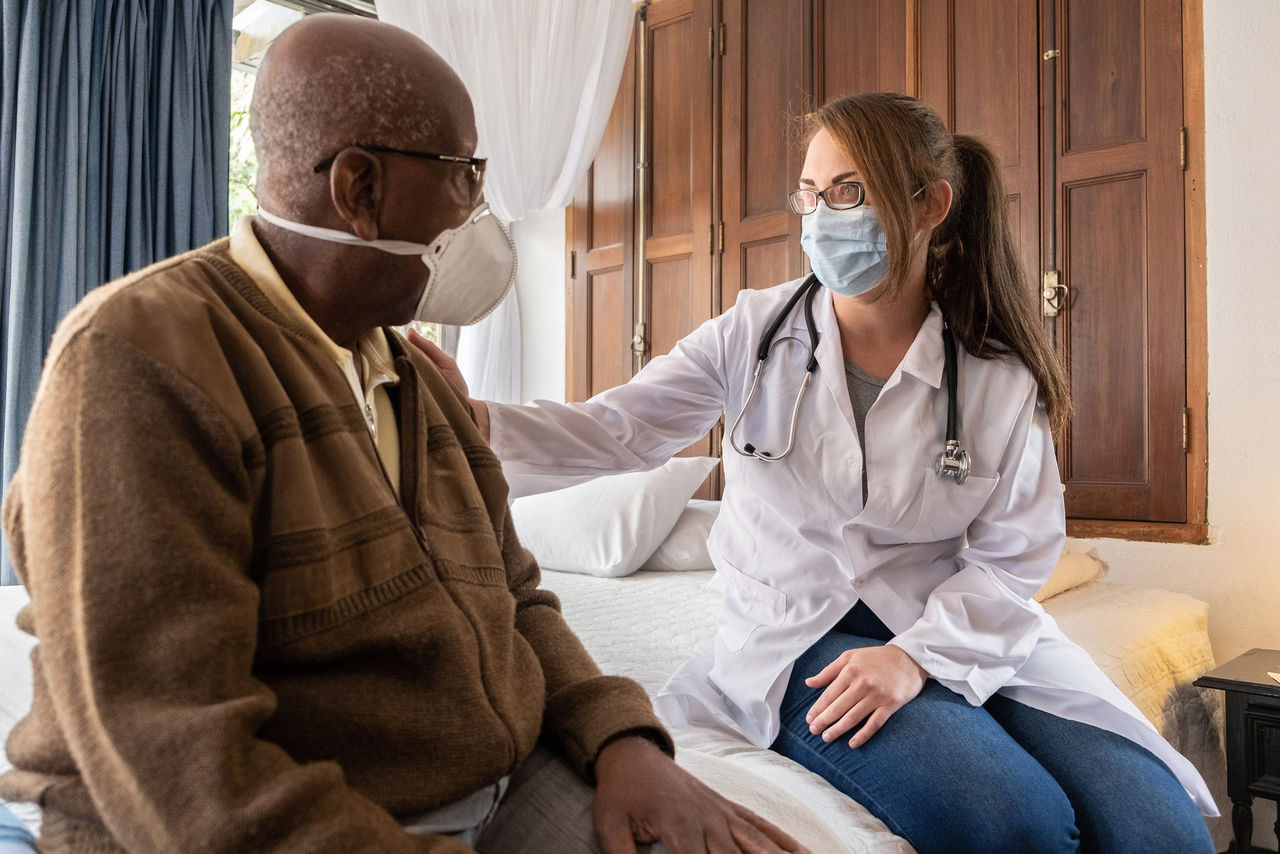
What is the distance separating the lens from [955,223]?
1.80m

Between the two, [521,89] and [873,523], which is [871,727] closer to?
[873,523]

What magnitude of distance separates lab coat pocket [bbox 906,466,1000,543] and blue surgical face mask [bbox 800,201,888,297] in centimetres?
34

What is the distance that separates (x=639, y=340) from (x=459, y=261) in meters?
2.68

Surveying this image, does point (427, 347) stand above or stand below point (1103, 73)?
below

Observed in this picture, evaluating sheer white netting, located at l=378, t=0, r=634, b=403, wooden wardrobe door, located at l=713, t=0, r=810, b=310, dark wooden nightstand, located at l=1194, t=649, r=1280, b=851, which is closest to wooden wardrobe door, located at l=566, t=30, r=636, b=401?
sheer white netting, located at l=378, t=0, r=634, b=403

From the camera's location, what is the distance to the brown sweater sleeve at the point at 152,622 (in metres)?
0.64

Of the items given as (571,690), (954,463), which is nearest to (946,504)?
(954,463)

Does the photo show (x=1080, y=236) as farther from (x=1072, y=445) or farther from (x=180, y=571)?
(x=180, y=571)

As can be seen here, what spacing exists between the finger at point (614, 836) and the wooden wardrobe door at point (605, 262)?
2925mm

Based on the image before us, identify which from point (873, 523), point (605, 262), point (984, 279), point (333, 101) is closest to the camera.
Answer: point (333, 101)

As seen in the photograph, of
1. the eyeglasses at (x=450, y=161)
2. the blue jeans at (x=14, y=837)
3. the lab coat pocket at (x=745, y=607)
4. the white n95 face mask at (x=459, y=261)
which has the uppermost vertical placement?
the eyeglasses at (x=450, y=161)

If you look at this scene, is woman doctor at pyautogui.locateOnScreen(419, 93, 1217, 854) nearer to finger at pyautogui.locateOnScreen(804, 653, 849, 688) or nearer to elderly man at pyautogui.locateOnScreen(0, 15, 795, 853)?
finger at pyautogui.locateOnScreen(804, 653, 849, 688)

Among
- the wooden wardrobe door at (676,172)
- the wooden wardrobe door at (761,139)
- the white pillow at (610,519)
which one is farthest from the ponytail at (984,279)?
the wooden wardrobe door at (676,172)

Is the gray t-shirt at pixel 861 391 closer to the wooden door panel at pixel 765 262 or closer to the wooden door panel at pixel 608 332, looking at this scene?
the wooden door panel at pixel 765 262
